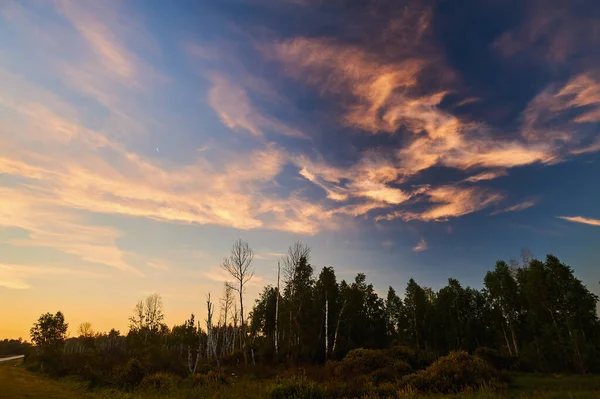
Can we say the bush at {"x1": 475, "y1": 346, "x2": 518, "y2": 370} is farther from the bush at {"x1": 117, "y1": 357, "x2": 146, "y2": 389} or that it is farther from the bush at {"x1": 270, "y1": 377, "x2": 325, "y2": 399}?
the bush at {"x1": 117, "y1": 357, "x2": 146, "y2": 389}

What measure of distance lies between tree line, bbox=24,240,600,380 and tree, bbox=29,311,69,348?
8.4 inches

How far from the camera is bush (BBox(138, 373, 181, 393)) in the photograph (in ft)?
75.9

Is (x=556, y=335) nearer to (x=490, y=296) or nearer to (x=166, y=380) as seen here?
(x=490, y=296)

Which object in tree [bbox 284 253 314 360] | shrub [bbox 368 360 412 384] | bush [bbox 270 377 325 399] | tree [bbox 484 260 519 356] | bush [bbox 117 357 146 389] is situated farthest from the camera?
tree [bbox 484 260 519 356]

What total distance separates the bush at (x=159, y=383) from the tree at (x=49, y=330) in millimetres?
60307

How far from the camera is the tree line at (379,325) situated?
37500mm

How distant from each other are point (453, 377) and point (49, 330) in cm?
8475

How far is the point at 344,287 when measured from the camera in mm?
62219

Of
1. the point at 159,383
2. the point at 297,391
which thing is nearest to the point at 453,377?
the point at 297,391

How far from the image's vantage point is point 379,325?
210 ft

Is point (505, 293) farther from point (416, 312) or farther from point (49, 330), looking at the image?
point (49, 330)

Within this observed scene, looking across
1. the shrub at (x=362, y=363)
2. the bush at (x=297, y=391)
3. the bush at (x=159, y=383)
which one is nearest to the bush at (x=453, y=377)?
the shrub at (x=362, y=363)

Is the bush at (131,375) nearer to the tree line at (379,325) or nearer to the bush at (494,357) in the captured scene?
the tree line at (379,325)

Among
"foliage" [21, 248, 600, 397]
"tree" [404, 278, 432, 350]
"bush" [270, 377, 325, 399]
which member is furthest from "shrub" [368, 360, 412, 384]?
"tree" [404, 278, 432, 350]
